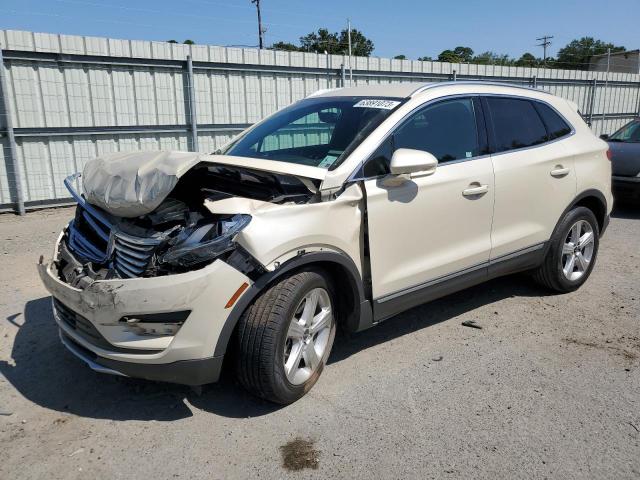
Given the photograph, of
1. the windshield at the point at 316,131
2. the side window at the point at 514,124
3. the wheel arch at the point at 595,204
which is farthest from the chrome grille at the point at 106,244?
the wheel arch at the point at 595,204

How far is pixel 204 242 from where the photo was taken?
286 cm

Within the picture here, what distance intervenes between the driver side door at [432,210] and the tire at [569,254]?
3.19 ft

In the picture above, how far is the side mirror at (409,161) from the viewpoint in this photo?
11.1 feet

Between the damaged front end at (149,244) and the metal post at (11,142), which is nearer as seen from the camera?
the damaged front end at (149,244)

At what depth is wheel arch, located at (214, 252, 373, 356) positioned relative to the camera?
290 centimetres

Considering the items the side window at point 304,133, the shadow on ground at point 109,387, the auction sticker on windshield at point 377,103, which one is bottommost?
the shadow on ground at point 109,387

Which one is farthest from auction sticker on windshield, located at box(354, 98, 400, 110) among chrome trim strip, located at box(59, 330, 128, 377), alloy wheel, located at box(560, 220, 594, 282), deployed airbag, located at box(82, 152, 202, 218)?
chrome trim strip, located at box(59, 330, 128, 377)

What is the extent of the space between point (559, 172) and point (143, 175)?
11.5ft

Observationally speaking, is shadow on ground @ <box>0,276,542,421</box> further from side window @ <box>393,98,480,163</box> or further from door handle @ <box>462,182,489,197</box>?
side window @ <box>393,98,480,163</box>

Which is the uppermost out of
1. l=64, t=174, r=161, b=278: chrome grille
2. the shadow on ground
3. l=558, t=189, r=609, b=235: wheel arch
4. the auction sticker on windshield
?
the auction sticker on windshield

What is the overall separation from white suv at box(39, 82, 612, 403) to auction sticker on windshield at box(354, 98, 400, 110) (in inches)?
0.6

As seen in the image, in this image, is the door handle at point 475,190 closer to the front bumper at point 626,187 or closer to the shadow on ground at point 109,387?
the shadow on ground at point 109,387

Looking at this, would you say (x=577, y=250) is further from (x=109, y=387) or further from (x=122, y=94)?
(x=122, y=94)

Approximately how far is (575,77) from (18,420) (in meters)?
18.3
